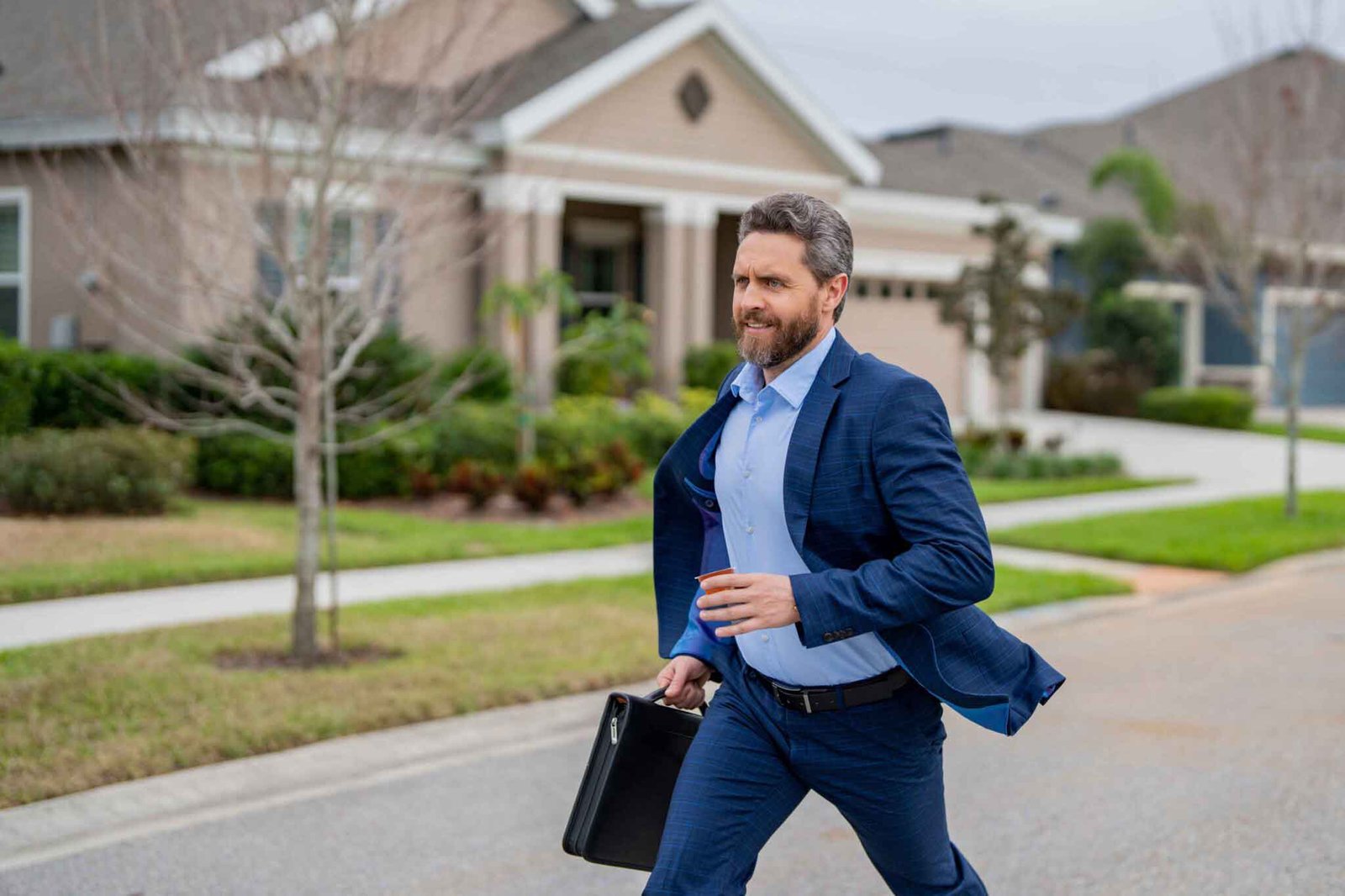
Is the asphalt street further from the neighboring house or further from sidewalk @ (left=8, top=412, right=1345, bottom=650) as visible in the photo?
the neighboring house

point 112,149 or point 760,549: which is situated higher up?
point 112,149

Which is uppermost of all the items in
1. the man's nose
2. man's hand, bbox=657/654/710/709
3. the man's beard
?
the man's nose

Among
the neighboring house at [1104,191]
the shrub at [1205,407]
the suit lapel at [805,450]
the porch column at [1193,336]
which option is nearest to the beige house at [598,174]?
the neighboring house at [1104,191]

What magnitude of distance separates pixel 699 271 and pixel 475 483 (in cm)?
858

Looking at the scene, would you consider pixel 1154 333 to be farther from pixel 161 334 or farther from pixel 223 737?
pixel 223 737

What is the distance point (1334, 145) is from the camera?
15.1 m

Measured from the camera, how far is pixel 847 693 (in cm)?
336

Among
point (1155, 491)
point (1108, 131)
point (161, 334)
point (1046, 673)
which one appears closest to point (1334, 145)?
point (1155, 491)

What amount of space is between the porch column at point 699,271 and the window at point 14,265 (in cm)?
894

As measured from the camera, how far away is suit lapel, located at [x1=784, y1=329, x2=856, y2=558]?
3.26m

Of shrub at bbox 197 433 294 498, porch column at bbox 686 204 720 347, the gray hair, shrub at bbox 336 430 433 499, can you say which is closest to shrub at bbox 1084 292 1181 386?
porch column at bbox 686 204 720 347

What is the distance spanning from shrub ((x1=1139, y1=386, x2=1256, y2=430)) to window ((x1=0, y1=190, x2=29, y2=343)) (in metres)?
20.1

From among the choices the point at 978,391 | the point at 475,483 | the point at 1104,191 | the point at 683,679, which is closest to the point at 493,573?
the point at 475,483

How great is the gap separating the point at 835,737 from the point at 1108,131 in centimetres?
4079
